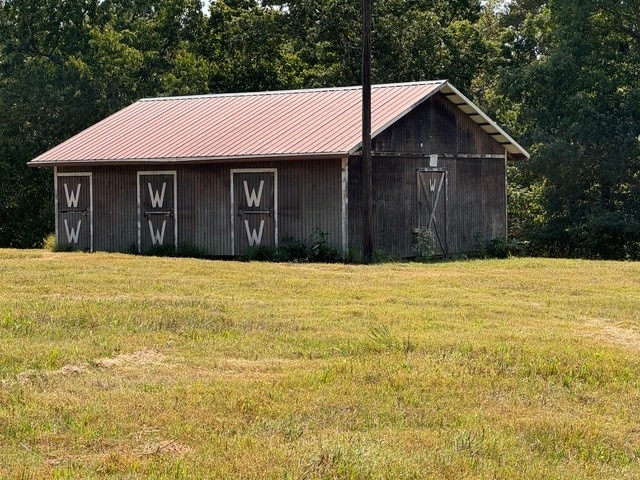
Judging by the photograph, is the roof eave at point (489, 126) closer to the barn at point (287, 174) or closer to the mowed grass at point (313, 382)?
the barn at point (287, 174)

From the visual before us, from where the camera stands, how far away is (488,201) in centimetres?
3241

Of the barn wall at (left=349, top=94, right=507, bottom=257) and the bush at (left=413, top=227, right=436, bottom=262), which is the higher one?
the barn wall at (left=349, top=94, right=507, bottom=257)

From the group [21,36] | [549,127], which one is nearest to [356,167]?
[549,127]

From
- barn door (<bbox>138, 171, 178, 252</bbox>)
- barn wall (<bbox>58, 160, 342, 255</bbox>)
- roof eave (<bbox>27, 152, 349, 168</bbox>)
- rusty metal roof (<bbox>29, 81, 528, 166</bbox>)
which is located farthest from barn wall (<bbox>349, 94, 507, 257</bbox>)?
barn door (<bbox>138, 171, 178, 252</bbox>)

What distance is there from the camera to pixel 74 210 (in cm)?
3198

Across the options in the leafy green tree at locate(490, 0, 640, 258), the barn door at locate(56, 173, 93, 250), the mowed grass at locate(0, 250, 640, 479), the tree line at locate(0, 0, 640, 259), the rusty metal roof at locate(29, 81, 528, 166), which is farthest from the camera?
the tree line at locate(0, 0, 640, 259)

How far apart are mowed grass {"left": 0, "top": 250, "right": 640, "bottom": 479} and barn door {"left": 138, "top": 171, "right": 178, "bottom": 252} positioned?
11312 millimetres

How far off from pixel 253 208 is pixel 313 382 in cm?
1835

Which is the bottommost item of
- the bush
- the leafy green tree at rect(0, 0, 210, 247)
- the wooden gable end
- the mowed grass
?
the mowed grass

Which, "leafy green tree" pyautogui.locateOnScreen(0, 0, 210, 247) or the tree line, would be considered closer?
the tree line

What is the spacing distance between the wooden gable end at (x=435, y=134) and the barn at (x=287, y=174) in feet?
0.10

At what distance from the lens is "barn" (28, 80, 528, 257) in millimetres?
27875

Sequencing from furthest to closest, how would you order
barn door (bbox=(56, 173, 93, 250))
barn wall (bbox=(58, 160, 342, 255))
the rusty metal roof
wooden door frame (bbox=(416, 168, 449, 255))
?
barn door (bbox=(56, 173, 93, 250)), wooden door frame (bbox=(416, 168, 449, 255)), the rusty metal roof, barn wall (bbox=(58, 160, 342, 255))

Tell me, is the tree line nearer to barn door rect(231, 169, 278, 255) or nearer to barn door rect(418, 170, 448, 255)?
barn door rect(418, 170, 448, 255)
